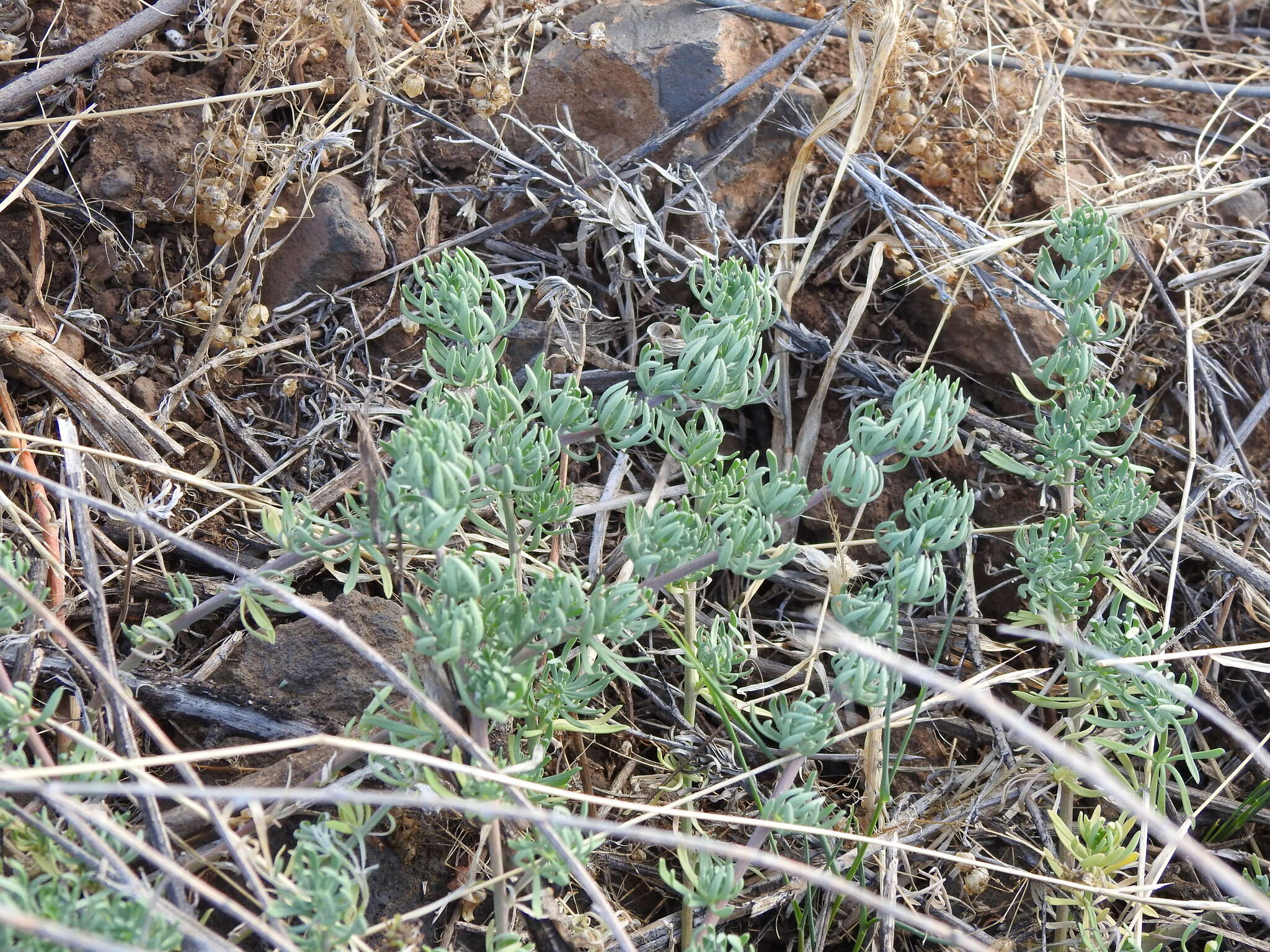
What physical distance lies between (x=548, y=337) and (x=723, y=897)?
1.34 metres

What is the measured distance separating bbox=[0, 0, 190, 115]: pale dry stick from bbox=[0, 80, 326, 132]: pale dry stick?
0.04 metres

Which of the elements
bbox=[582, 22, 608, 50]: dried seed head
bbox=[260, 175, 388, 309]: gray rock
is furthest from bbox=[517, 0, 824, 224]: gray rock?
bbox=[260, 175, 388, 309]: gray rock

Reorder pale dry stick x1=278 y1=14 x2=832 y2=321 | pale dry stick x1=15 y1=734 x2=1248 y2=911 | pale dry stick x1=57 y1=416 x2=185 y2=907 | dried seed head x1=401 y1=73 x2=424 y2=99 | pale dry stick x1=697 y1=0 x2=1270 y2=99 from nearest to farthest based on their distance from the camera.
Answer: pale dry stick x1=15 y1=734 x2=1248 y2=911 < pale dry stick x1=57 y1=416 x2=185 y2=907 < pale dry stick x1=278 y1=14 x2=832 y2=321 < dried seed head x1=401 y1=73 x2=424 y2=99 < pale dry stick x1=697 y1=0 x2=1270 y2=99

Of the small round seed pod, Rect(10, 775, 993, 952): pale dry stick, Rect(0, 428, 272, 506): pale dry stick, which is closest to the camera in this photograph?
Rect(10, 775, 993, 952): pale dry stick

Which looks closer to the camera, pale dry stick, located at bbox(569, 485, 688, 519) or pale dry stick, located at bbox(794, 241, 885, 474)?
pale dry stick, located at bbox(569, 485, 688, 519)

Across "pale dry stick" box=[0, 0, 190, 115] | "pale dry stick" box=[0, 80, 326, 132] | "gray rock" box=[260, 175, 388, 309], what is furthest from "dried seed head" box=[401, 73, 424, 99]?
"pale dry stick" box=[0, 0, 190, 115]

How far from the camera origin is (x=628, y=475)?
8.99 ft

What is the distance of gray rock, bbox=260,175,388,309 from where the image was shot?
9.30 feet

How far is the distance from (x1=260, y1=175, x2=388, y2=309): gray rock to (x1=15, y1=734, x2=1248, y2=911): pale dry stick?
123 cm

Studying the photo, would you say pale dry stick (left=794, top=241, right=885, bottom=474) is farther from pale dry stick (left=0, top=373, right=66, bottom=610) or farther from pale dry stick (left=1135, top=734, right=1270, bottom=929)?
pale dry stick (left=0, top=373, right=66, bottom=610)

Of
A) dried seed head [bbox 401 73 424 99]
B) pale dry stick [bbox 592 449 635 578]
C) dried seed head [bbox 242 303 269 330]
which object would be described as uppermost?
dried seed head [bbox 401 73 424 99]

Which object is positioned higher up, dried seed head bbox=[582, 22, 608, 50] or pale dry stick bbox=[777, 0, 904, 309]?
dried seed head bbox=[582, 22, 608, 50]

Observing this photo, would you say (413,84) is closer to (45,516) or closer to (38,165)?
(38,165)

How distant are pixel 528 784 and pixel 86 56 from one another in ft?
7.39
